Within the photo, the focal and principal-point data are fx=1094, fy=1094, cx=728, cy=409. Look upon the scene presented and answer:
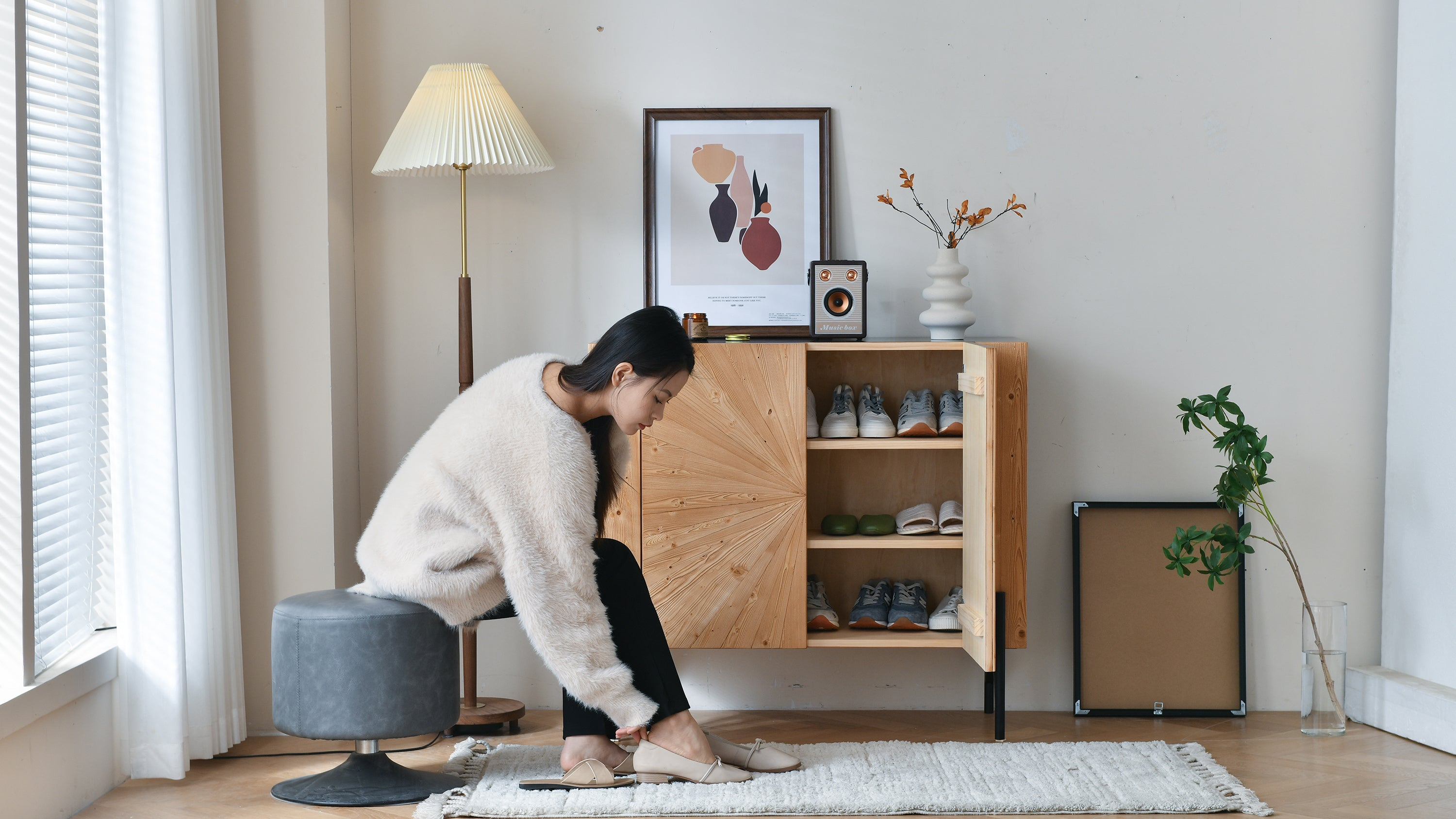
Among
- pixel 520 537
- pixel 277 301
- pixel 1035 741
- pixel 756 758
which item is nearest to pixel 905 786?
pixel 756 758

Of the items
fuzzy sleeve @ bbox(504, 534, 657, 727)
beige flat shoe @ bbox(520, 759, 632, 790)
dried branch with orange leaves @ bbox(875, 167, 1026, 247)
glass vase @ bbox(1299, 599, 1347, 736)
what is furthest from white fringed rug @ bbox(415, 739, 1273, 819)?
dried branch with orange leaves @ bbox(875, 167, 1026, 247)

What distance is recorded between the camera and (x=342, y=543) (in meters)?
2.92

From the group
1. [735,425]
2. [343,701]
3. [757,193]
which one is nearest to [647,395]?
[735,425]

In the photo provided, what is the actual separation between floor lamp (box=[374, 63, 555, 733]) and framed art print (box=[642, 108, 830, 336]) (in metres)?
0.38

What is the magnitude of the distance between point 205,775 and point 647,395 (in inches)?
54.2

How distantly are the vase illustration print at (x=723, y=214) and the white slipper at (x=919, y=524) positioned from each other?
0.93m

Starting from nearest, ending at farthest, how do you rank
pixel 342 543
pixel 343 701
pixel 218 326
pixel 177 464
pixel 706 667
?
1. pixel 343 701
2. pixel 177 464
3. pixel 218 326
4. pixel 342 543
5. pixel 706 667

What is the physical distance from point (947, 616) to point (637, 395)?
1149mm

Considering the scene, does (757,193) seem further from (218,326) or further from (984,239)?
(218,326)

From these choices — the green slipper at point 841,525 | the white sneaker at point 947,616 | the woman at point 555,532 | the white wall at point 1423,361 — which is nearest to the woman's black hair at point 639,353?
the woman at point 555,532

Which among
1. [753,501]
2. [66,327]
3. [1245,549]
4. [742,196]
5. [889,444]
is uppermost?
[742,196]

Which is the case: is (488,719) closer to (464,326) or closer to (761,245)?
(464,326)

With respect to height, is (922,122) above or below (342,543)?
above

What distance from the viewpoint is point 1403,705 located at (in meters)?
2.85
